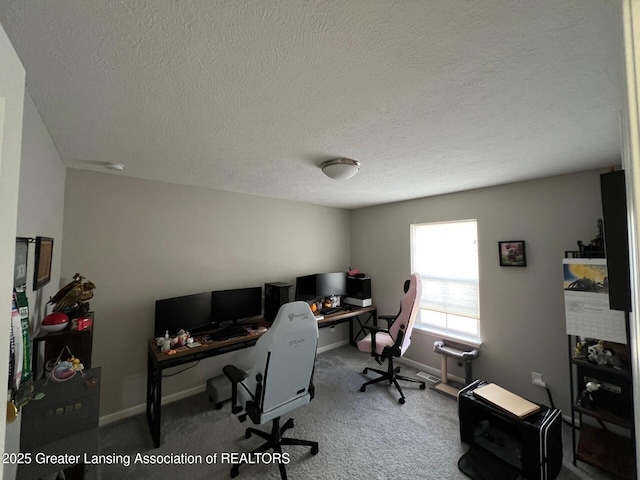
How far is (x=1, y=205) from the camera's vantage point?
538mm

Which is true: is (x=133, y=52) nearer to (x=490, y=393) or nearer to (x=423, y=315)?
(x=490, y=393)

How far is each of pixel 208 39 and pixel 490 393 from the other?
301cm

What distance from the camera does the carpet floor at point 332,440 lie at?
70.9 inches

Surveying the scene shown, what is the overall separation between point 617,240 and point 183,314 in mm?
3130

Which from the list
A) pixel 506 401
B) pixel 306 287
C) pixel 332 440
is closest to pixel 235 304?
pixel 306 287

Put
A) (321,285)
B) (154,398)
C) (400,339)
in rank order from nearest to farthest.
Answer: (154,398)
(400,339)
(321,285)

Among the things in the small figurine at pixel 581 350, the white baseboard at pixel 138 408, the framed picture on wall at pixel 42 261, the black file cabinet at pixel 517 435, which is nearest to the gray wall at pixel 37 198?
the framed picture on wall at pixel 42 261

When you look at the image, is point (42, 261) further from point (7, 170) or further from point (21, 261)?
point (7, 170)

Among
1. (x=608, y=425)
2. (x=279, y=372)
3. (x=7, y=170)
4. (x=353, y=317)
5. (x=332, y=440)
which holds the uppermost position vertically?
(x=7, y=170)

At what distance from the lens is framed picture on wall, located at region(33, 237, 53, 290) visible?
1435mm

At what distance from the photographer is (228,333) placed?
2645 mm

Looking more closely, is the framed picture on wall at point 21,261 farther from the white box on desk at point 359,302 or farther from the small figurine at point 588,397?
the small figurine at point 588,397

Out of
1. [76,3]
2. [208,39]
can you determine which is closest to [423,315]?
[208,39]

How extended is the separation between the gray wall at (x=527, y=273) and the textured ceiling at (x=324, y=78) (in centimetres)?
58
